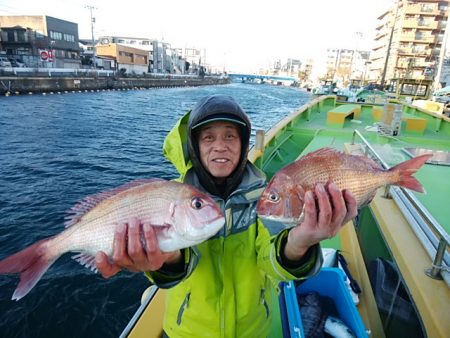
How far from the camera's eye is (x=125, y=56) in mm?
75188

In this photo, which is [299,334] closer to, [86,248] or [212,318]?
[212,318]

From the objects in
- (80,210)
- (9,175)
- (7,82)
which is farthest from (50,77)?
(80,210)

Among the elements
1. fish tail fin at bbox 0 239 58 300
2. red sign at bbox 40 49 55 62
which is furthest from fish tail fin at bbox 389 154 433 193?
red sign at bbox 40 49 55 62

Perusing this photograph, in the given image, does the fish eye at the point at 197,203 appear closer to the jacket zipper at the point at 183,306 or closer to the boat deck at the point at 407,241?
the jacket zipper at the point at 183,306

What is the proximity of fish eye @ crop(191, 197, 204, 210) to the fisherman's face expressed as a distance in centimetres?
47

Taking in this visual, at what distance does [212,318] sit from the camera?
2.02 meters

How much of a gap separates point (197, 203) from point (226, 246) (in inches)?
19.8

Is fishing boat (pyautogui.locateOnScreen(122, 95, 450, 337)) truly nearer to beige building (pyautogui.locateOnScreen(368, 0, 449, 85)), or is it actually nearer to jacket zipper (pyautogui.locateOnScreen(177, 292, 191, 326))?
jacket zipper (pyautogui.locateOnScreen(177, 292, 191, 326))

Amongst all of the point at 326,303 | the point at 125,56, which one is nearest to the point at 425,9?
the point at 125,56

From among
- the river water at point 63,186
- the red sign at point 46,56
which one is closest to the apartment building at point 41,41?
the red sign at point 46,56

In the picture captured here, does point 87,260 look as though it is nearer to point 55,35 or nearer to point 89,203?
point 89,203

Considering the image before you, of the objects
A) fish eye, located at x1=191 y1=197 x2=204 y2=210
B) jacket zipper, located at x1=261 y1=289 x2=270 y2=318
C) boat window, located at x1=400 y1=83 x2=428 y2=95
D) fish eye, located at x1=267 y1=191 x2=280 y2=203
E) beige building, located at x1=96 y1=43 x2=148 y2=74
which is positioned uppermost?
beige building, located at x1=96 y1=43 x2=148 y2=74

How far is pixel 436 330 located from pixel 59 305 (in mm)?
7089

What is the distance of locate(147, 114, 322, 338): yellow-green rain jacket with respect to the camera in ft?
6.31
